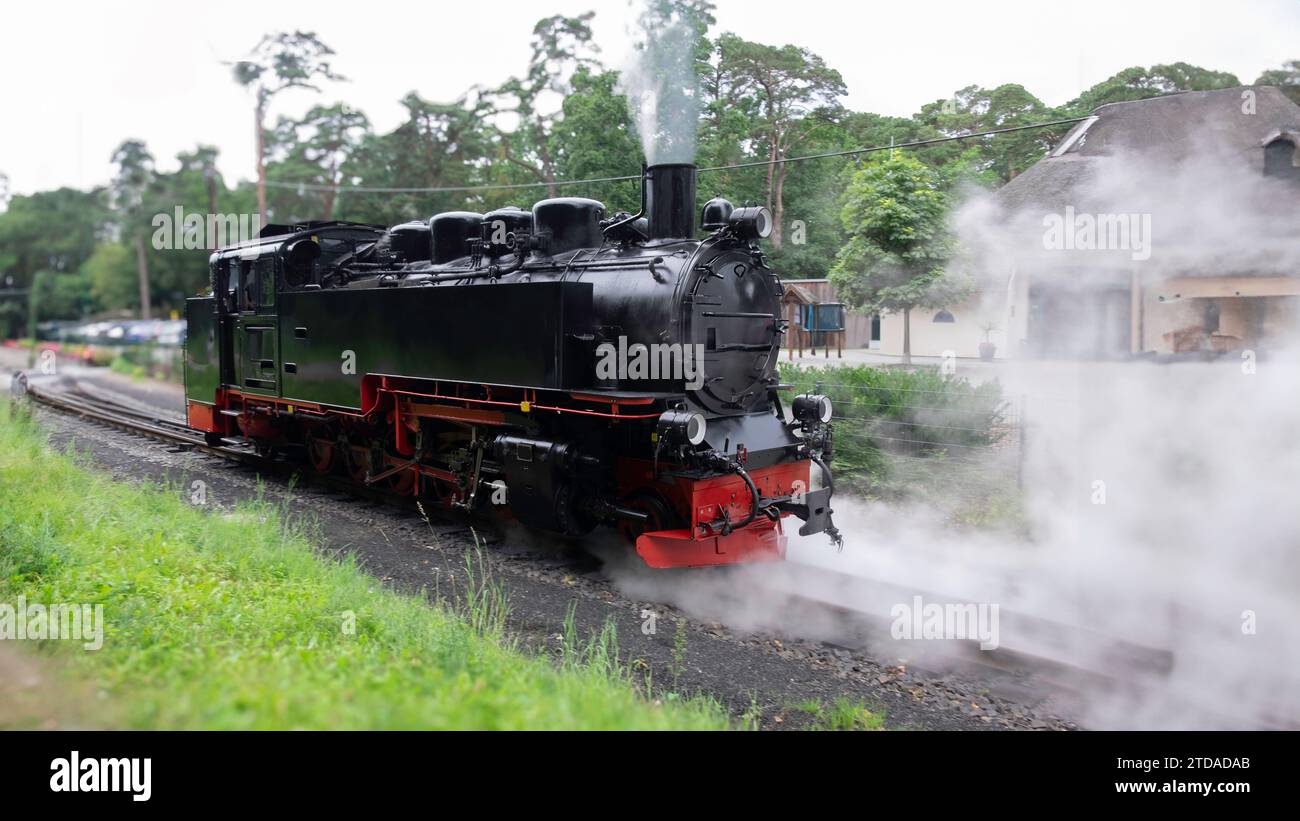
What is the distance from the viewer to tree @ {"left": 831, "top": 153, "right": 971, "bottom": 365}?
13.0 m

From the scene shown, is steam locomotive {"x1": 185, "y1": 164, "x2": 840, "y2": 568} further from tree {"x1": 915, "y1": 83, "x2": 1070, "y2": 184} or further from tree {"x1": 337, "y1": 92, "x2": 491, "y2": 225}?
tree {"x1": 337, "y1": 92, "x2": 491, "y2": 225}

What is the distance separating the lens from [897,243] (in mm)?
13164

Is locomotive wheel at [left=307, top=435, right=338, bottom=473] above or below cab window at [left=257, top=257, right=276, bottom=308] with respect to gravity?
below

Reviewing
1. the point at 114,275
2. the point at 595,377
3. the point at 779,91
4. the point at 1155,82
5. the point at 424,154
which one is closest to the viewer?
the point at 595,377

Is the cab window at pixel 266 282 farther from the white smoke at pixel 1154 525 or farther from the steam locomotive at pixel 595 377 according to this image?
the white smoke at pixel 1154 525

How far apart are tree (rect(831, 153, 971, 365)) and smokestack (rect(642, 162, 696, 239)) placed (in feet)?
19.0

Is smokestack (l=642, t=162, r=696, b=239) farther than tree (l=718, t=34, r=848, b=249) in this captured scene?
No

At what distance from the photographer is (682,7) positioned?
1191 centimetres

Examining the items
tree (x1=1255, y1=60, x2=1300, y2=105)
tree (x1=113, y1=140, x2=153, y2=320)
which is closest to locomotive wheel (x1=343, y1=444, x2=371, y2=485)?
tree (x1=1255, y1=60, x2=1300, y2=105)

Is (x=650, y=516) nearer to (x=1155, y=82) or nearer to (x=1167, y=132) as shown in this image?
(x=1167, y=132)

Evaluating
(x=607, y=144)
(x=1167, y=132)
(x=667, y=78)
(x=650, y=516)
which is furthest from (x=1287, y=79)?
(x=650, y=516)

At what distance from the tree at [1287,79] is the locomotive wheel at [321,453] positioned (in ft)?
43.9

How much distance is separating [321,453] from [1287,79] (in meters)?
14.2

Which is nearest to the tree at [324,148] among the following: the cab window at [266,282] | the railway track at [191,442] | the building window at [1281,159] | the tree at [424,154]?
the tree at [424,154]
